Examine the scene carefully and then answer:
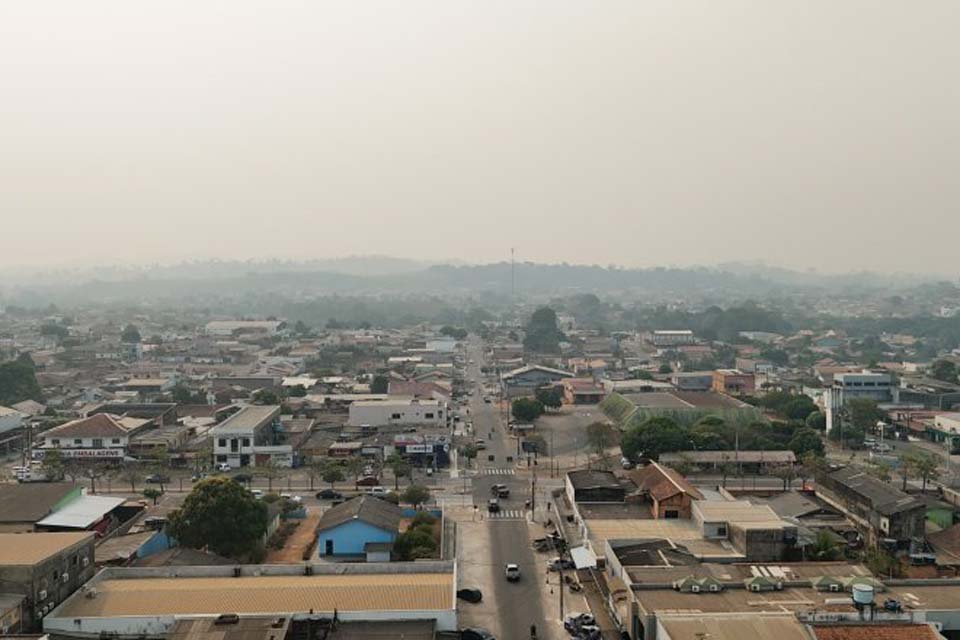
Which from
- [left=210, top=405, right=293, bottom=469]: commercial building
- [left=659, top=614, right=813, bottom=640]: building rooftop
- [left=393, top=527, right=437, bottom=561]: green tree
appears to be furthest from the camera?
[left=210, top=405, right=293, bottom=469]: commercial building

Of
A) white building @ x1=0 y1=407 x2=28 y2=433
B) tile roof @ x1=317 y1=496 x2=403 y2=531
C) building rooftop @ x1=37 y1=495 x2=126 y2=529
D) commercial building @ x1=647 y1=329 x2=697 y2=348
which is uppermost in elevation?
tile roof @ x1=317 y1=496 x2=403 y2=531

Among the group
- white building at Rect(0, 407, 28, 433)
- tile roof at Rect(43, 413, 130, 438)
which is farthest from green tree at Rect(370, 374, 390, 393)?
white building at Rect(0, 407, 28, 433)

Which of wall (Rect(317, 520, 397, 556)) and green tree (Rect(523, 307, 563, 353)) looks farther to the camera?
green tree (Rect(523, 307, 563, 353))

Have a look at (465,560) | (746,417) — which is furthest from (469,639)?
(746,417)

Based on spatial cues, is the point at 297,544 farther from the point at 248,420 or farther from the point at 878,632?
the point at 878,632

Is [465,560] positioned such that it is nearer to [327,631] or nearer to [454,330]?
[327,631]

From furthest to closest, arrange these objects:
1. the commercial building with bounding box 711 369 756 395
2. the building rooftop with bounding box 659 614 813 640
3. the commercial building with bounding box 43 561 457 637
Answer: the commercial building with bounding box 711 369 756 395 → the commercial building with bounding box 43 561 457 637 → the building rooftop with bounding box 659 614 813 640

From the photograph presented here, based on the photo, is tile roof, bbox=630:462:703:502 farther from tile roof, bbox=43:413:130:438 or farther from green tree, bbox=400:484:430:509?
tile roof, bbox=43:413:130:438
